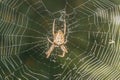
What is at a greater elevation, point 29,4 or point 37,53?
point 29,4

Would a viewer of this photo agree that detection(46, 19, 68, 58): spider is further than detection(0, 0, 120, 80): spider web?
Yes

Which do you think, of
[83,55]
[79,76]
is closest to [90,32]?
[83,55]

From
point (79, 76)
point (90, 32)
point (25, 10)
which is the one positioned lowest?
point (79, 76)

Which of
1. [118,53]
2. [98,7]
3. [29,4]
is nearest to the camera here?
[118,53]

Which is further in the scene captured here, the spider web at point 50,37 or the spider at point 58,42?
the spider at point 58,42

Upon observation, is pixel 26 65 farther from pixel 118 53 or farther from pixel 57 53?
pixel 118 53

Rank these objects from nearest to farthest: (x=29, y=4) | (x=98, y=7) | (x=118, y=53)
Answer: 1. (x=118, y=53)
2. (x=98, y=7)
3. (x=29, y=4)

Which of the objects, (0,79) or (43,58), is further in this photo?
(43,58)
